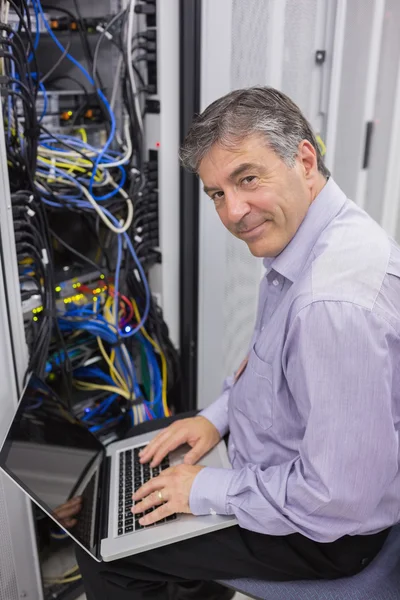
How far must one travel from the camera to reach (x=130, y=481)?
1219 millimetres

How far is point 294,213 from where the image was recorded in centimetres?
102

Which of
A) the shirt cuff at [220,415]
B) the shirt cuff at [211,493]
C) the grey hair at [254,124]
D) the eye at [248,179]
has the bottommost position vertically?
the shirt cuff at [220,415]

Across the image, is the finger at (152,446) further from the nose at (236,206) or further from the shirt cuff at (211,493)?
the nose at (236,206)

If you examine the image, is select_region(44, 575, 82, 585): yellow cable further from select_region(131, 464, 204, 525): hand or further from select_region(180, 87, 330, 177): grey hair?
select_region(180, 87, 330, 177): grey hair

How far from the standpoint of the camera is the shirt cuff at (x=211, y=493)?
1.01 m

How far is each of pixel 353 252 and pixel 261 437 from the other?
43cm

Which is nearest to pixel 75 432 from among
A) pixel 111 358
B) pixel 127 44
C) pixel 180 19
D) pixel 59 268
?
pixel 111 358

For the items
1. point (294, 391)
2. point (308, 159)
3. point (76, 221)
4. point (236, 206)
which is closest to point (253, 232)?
point (236, 206)

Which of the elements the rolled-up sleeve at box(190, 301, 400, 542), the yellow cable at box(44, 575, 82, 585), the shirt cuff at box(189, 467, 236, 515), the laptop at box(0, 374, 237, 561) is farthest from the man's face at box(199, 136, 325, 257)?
the yellow cable at box(44, 575, 82, 585)

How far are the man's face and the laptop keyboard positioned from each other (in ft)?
1.92

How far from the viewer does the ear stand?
100 cm

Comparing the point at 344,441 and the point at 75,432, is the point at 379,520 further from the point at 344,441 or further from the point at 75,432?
the point at 75,432

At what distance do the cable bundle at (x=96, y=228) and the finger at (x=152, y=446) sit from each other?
1.13ft

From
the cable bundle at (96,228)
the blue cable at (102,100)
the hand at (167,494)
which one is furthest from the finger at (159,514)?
the blue cable at (102,100)
